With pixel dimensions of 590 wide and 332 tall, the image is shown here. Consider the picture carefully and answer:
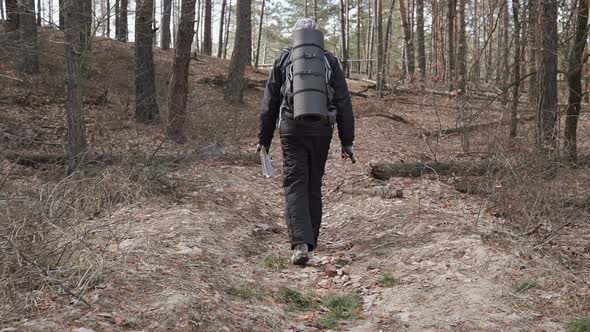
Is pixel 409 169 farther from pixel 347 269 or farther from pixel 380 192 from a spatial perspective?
pixel 347 269

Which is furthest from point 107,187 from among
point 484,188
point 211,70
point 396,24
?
point 396,24

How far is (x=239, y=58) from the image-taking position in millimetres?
15570

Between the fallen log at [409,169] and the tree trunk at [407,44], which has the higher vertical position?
the tree trunk at [407,44]

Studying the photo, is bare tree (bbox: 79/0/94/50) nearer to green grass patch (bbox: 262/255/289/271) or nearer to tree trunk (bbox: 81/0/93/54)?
tree trunk (bbox: 81/0/93/54)

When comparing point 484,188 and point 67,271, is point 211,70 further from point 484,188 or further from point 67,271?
point 67,271

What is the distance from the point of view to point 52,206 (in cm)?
477

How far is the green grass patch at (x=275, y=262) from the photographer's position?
5082mm

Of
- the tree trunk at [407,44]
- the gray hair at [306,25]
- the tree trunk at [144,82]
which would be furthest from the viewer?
the tree trunk at [407,44]

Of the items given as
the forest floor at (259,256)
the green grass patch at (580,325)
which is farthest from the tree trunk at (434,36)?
the green grass patch at (580,325)

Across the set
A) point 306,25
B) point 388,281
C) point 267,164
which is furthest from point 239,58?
point 388,281

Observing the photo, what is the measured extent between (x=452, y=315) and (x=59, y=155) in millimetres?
7345

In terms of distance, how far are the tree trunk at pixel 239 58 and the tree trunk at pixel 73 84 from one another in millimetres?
8347

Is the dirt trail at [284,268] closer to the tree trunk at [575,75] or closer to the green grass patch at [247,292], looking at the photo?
the green grass patch at [247,292]

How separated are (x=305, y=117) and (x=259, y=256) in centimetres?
148
